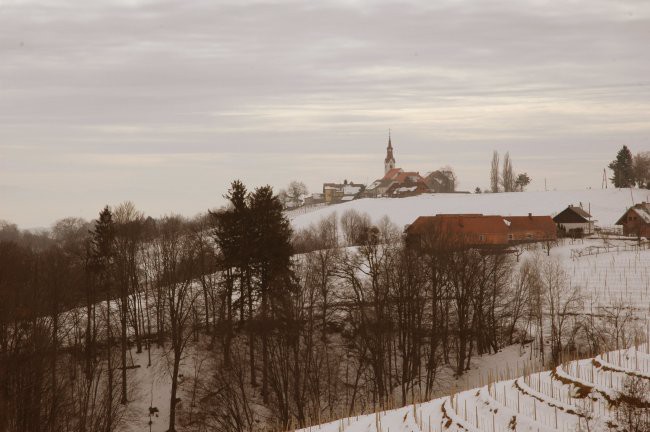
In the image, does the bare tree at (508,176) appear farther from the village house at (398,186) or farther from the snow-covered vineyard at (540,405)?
the snow-covered vineyard at (540,405)

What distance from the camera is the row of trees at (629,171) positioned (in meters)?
134

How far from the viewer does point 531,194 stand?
13175 cm

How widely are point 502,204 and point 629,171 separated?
30.0 m

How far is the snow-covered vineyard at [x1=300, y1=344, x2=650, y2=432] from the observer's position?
40.5 ft

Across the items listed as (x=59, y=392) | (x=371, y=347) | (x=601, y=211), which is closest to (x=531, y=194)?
(x=601, y=211)

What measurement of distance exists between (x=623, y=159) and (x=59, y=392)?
13037 centimetres

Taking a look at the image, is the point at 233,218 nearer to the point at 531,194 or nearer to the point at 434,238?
the point at 434,238

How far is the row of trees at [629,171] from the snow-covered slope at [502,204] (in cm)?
839

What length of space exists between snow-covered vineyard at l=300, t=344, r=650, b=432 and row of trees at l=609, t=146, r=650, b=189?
130 m

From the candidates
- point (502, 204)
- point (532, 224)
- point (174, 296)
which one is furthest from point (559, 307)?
point (502, 204)

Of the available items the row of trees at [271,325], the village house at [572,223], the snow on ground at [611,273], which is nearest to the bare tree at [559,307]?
the row of trees at [271,325]

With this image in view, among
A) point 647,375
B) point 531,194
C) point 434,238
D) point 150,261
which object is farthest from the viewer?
point 531,194

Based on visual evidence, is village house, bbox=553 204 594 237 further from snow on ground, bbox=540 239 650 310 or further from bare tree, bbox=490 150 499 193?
bare tree, bbox=490 150 499 193

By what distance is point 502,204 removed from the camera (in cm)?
12506
